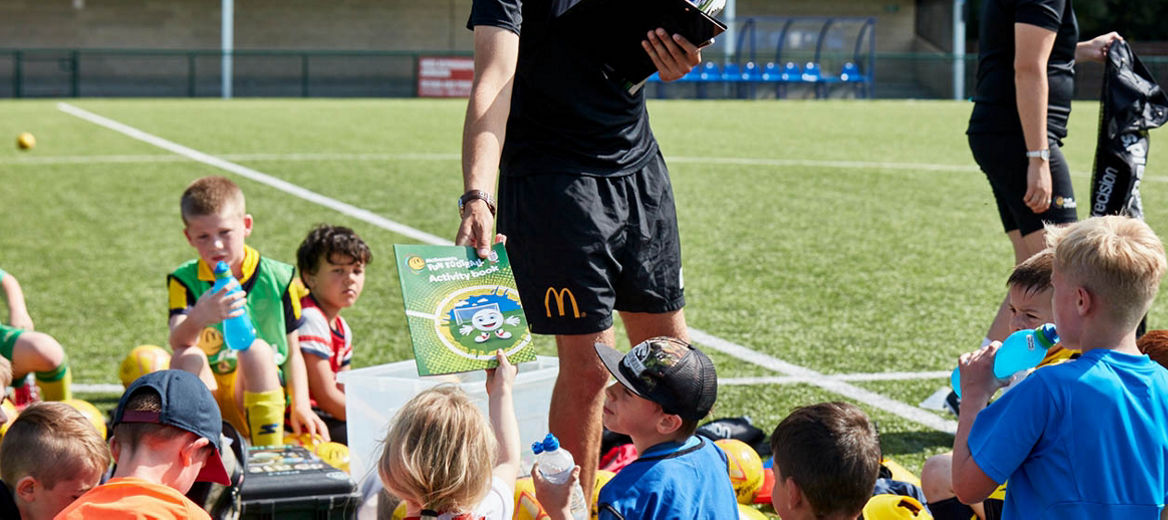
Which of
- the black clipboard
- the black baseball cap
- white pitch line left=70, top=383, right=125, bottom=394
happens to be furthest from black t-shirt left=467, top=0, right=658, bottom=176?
white pitch line left=70, top=383, right=125, bottom=394

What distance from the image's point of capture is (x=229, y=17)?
36.1 meters

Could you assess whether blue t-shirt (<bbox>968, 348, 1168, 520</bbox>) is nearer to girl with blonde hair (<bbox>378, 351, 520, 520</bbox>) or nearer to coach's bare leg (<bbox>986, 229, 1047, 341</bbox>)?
girl with blonde hair (<bbox>378, 351, 520, 520</bbox>)

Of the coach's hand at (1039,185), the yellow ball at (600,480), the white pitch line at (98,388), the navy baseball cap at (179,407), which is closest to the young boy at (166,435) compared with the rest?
the navy baseball cap at (179,407)

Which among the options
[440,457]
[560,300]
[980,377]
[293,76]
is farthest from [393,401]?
[293,76]

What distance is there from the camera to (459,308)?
314cm

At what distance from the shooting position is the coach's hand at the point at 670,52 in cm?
351

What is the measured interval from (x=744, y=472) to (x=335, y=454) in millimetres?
1479

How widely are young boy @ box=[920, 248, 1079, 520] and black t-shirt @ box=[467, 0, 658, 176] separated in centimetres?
124

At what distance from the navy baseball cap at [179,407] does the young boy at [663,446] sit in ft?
2.67

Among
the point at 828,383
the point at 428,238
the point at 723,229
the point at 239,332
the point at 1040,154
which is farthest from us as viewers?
the point at 723,229

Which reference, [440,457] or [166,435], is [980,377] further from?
[166,435]

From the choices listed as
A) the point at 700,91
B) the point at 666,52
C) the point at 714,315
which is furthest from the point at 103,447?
the point at 700,91

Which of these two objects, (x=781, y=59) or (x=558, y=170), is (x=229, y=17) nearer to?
(x=781, y=59)

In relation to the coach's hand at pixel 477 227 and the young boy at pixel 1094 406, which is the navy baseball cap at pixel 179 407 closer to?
the coach's hand at pixel 477 227
